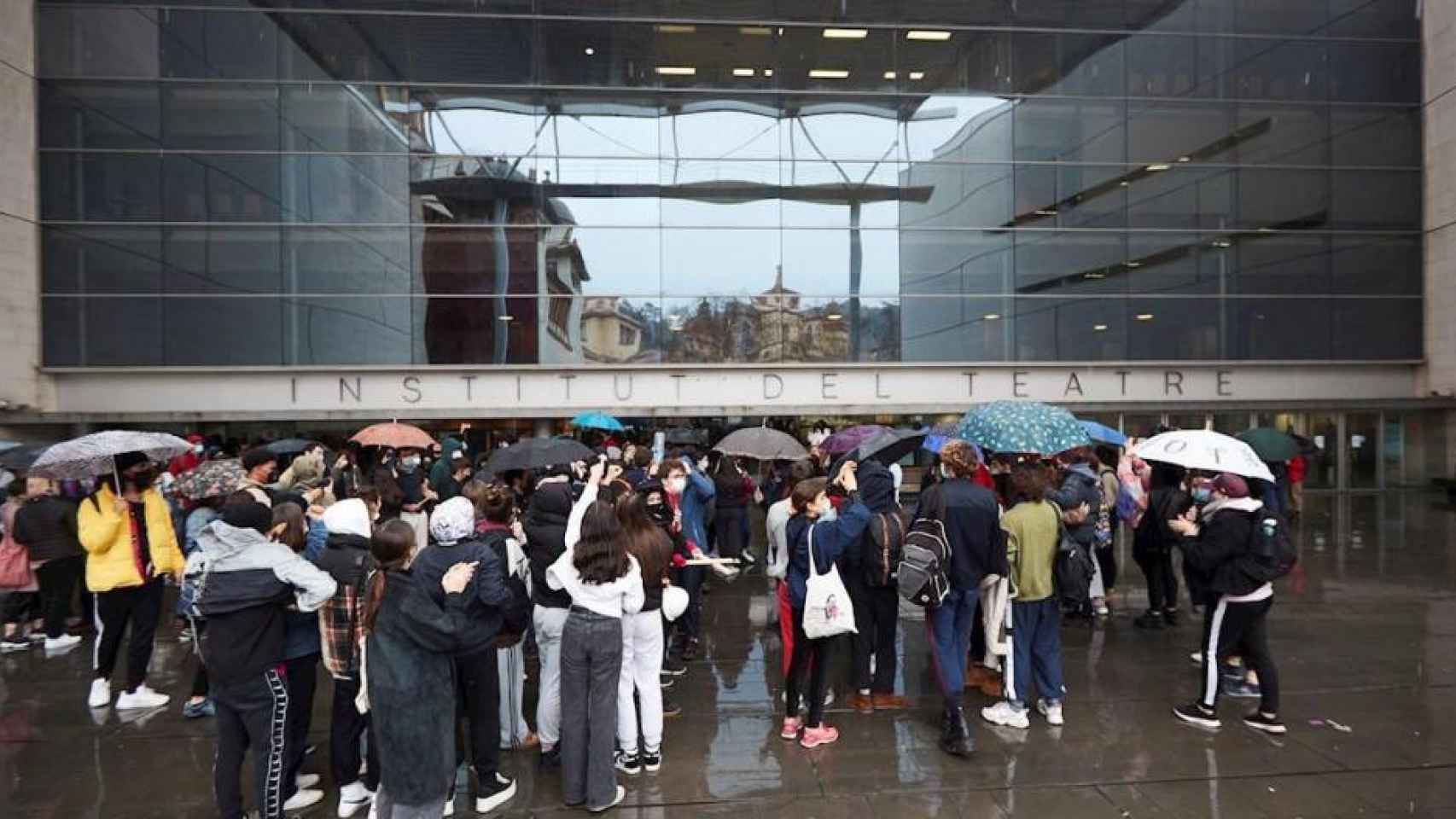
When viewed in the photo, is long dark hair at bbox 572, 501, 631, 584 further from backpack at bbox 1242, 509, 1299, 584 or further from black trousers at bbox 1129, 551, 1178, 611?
black trousers at bbox 1129, 551, 1178, 611

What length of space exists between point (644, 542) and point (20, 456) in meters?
7.59

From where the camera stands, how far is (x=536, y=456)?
6664 mm

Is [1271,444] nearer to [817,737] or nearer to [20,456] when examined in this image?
[817,737]

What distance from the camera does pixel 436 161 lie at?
62.0 feet

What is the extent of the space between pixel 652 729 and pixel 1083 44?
2162cm

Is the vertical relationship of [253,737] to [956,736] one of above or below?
above

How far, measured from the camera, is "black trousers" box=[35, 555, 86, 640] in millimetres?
7457

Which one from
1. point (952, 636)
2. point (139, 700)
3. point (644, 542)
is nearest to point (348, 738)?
point (644, 542)

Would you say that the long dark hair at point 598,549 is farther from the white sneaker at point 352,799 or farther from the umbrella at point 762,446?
the umbrella at point 762,446

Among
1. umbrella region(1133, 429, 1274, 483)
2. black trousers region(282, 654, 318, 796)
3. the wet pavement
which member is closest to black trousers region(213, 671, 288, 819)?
black trousers region(282, 654, 318, 796)

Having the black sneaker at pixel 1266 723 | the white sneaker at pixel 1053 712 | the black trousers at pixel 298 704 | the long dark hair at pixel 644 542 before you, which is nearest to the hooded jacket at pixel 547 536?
the long dark hair at pixel 644 542

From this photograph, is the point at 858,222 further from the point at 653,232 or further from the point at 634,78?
the point at 634,78

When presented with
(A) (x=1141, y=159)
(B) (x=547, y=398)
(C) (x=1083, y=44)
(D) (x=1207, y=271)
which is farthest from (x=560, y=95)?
(D) (x=1207, y=271)

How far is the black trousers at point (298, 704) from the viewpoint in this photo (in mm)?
4430
